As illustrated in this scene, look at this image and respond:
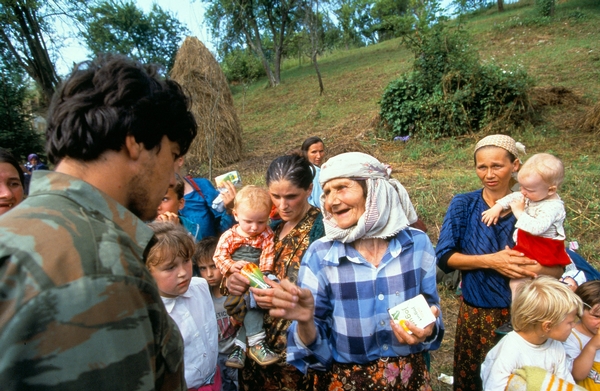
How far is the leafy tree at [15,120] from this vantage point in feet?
49.6

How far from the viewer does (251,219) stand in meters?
2.88

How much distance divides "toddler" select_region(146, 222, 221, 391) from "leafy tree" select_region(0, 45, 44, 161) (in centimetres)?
1574

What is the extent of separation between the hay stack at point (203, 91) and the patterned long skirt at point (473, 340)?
10.3 metres

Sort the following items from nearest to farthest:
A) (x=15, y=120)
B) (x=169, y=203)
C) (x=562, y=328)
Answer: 1. (x=562, y=328)
2. (x=169, y=203)
3. (x=15, y=120)

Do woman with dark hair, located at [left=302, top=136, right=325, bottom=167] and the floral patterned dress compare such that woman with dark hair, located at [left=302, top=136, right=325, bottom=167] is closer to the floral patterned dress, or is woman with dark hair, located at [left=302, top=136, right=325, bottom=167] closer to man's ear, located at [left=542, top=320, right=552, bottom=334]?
the floral patterned dress

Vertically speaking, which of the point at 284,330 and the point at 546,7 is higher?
the point at 546,7

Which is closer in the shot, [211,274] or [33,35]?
[211,274]

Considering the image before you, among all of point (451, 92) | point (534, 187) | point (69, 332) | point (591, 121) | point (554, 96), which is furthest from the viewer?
point (554, 96)

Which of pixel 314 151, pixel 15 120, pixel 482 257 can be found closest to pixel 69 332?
pixel 482 257

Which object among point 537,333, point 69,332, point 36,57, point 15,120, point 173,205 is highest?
point 36,57

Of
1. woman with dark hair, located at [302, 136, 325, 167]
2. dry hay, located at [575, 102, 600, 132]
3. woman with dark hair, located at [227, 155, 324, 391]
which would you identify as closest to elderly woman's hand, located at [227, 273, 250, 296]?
woman with dark hair, located at [227, 155, 324, 391]

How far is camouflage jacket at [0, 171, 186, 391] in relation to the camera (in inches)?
33.0

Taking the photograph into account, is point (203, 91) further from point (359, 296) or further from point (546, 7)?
point (546, 7)

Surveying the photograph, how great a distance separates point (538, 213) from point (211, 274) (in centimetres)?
245
